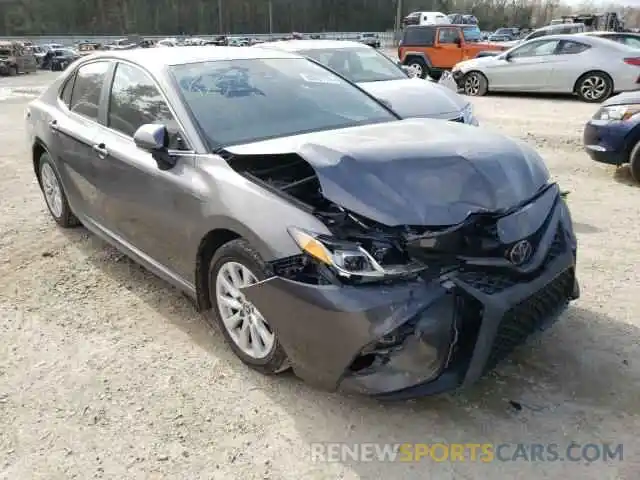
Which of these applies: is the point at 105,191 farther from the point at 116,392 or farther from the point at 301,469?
the point at 301,469

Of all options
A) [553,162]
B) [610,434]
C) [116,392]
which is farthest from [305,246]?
[553,162]

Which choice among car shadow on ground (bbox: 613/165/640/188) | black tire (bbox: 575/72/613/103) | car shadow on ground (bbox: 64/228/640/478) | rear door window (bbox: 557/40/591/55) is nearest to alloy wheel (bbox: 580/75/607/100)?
black tire (bbox: 575/72/613/103)

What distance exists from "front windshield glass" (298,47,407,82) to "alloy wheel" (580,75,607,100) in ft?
22.5

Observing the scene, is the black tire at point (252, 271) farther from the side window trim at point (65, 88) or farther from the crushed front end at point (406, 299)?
the side window trim at point (65, 88)

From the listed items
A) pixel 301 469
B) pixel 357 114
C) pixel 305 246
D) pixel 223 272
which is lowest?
pixel 301 469

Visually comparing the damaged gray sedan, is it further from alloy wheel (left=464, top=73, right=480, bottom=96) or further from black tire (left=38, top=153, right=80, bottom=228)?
alloy wheel (left=464, top=73, right=480, bottom=96)

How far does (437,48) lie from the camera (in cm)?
1923

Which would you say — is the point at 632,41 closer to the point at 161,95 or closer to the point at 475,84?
the point at 475,84

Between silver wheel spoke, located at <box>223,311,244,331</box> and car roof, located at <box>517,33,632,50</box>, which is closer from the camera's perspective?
silver wheel spoke, located at <box>223,311,244,331</box>

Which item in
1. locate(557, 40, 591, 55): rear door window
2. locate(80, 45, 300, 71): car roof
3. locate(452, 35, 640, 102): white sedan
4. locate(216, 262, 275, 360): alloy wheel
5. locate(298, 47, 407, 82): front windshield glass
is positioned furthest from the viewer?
locate(557, 40, 591, 55): rear door window

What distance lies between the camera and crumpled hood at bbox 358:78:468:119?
6.93 metres

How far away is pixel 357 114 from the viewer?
3.89m

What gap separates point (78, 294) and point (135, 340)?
0.88 metres

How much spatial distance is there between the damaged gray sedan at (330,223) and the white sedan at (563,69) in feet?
35.8
